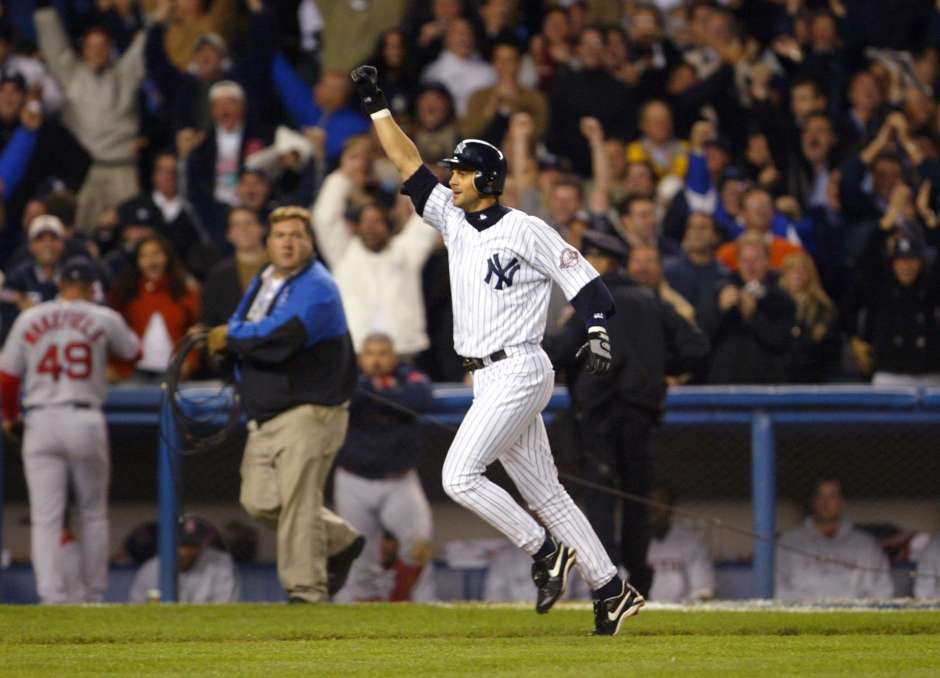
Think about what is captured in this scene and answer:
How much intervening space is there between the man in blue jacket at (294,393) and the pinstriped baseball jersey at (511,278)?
6.61 ft

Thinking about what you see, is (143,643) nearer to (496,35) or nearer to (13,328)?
(13,328)

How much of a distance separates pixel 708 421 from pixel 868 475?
104 cm

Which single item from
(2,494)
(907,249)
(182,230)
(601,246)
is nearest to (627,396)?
(601,246)

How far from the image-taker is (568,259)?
805 centimetres

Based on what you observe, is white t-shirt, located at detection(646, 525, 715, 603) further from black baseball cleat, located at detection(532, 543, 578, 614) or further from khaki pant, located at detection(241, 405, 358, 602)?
black baseball cleat, located at detection(532, 543, 578, 614)

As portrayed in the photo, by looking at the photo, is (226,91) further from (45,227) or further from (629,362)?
(629,362)

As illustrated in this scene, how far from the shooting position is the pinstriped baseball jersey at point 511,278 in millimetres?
8055

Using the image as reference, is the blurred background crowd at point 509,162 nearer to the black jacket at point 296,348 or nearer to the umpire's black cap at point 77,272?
the umpire's black cap at point 77,272

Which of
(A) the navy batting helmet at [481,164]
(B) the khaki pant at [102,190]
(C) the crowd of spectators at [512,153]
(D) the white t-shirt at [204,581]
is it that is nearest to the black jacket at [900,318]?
(C) the crowd of spectators at [512,153]

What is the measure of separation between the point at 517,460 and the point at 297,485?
214 centimetres

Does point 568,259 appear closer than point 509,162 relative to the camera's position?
Yes

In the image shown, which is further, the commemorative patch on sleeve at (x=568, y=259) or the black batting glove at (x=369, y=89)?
the black batting glove at (x=369, y=89)

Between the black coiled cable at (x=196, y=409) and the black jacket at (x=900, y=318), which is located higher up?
the black jacket at (x=900, y=318)

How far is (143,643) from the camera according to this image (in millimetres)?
8453
